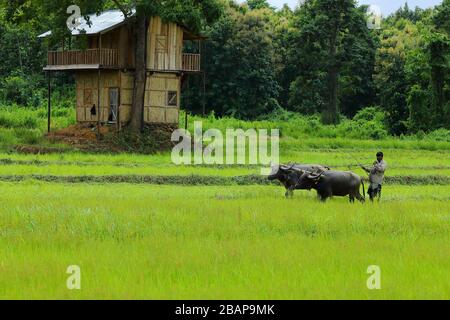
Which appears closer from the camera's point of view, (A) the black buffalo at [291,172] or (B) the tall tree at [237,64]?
(A) the black buffalo at [291,172]

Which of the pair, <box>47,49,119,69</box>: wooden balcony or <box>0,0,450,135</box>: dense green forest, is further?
<box>0,0,450,135</box>: dense green forest

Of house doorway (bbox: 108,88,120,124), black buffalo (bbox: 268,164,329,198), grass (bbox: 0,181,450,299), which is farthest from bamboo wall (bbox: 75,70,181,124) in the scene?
grass (bbox: 0,181,450,299)

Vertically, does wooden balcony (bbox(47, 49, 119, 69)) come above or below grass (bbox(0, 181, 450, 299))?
above

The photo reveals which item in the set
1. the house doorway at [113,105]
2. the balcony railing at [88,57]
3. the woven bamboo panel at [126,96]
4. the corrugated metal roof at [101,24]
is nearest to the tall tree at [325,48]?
the corrugated metal roof at [101,24]

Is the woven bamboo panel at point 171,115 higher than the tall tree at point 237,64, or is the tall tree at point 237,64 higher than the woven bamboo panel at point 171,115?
Result: the tall tree at point 237,64

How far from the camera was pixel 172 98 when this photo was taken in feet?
135

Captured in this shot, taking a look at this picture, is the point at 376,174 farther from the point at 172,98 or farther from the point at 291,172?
the point at 172,98

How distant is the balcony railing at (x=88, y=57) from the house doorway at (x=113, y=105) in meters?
1.80

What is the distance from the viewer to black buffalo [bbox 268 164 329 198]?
20969 millimetres

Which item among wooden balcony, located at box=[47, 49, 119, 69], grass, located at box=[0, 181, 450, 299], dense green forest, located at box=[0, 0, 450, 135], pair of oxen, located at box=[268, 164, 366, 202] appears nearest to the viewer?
grass, located at box=[0, 181, 450, 299]

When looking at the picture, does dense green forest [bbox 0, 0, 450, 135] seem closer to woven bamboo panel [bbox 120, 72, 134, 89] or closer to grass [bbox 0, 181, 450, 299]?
woven bamboo panel [bbox 120, 72, 134, 89]

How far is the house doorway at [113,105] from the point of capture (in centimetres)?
3984

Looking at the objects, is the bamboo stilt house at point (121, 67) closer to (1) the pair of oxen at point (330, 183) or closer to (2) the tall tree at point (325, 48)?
(1) the pair of oxen at point (330, 183)
